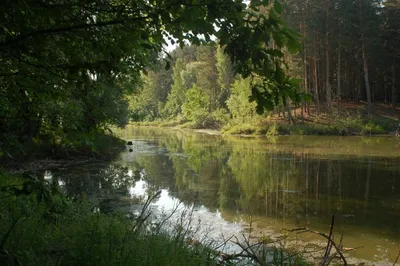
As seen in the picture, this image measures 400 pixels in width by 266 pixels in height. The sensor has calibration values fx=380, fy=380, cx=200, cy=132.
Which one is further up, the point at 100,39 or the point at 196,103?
the point at 196,103

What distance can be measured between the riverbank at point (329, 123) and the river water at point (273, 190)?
41.3ft

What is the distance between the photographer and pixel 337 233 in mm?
8211

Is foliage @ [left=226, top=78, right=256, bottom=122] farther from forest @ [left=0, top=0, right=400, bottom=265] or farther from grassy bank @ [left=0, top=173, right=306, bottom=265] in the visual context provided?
grassy bank @ [left=0, top=173, right=306, bottom=265]

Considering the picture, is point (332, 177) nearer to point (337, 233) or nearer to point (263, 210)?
point (263, 210)

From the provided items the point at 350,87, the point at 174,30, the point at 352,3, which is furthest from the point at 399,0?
the point at 174,30

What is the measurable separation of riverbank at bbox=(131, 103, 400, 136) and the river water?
12.6m

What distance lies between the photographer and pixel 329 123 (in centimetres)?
3591

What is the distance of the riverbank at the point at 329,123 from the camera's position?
33.8m

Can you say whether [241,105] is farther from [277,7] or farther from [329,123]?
[277,7]

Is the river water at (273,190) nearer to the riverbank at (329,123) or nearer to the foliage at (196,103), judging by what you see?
the riverbank at (329,123)

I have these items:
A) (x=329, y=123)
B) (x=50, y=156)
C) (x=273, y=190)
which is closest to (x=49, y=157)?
(x=50, y=156)

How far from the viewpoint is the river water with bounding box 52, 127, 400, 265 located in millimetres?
8445

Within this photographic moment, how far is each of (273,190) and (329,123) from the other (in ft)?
83.5

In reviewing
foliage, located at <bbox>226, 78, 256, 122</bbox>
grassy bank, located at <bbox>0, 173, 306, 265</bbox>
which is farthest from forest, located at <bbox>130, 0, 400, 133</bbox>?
grassy bank, located at <bbox>0, 173, 306, 265</bbox>
